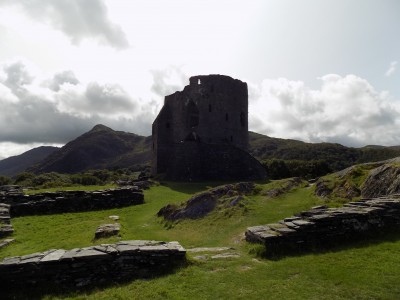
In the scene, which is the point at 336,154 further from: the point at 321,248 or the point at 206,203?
the point at 321,248

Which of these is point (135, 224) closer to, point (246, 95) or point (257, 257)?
point (257, 257)

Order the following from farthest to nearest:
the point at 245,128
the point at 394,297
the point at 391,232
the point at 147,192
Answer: the point at 245,128, the point at 147,192, the point at 391,232, the point at 394,297

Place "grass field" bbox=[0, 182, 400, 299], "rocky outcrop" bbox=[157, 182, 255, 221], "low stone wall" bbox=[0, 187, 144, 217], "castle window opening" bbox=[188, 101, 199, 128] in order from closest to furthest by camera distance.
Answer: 1. "grass field" bbox=[0, 182, 400, 299]
2. "rocky outcrop" bbox=[157, 182, 255, 221]
3. "low stone wall" bbox=[0, 187, 144, 217]
4. "castle window opening" bbox=[188, 101, 199, 128]

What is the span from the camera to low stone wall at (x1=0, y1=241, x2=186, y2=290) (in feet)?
26.9

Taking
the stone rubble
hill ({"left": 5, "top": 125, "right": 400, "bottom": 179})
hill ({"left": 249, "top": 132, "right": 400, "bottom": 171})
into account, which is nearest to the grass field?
the stone rubble

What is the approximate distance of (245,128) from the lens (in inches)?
2056

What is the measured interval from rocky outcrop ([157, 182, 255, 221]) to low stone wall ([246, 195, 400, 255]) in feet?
19.1

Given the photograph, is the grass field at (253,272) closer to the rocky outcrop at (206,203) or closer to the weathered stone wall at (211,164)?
the rocky outcrop at (206,203)

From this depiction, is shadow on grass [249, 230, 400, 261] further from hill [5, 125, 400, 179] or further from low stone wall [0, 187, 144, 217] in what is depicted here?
hill [5, 125, 400, 179]

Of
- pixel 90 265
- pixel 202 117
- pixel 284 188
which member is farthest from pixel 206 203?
pixel 202 117

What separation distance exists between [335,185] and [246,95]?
36186 millimetres

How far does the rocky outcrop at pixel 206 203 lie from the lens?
1739 centimetres

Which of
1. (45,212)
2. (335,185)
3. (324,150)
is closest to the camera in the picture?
(335,185)

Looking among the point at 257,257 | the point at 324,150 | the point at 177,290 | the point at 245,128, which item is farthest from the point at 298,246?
the point at 324,150
